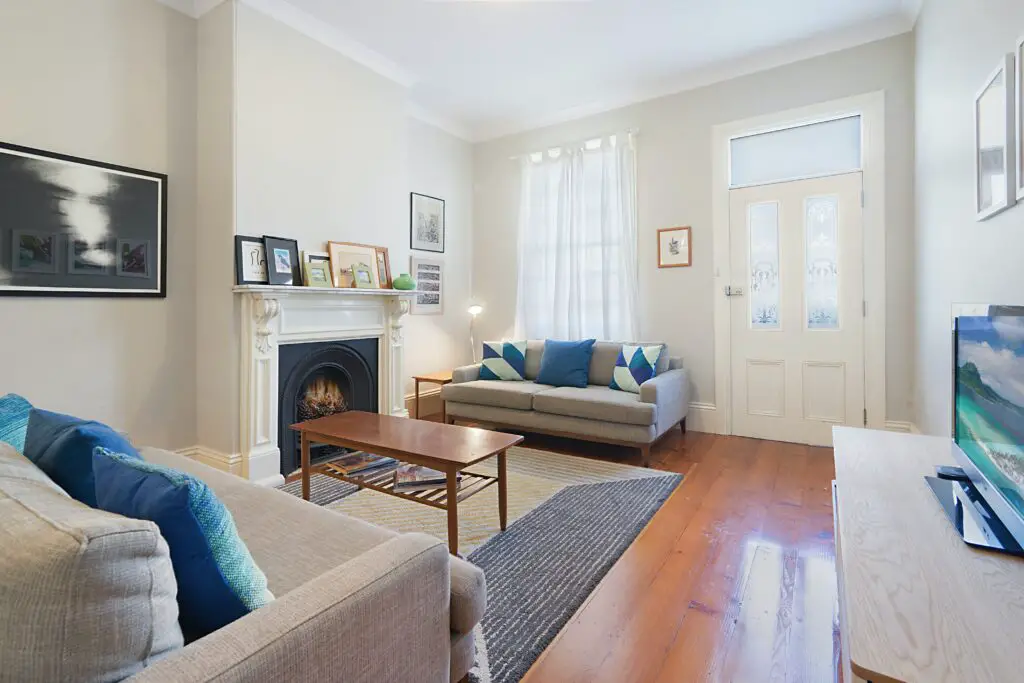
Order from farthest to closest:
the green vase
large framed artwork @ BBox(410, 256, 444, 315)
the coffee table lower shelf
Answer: large framed artwork @ BBox(410, 256, 444, 315) → the green vase → the coffee table lower shelf

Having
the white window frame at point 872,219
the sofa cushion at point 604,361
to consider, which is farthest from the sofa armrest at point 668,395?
the white window frame at point 872,219

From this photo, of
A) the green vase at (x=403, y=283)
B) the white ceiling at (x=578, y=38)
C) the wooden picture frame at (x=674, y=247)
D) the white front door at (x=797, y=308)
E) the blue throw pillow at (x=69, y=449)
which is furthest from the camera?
the wooden picture frame at (x=674, y=247)

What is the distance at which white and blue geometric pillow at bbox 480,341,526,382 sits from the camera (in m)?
4.44

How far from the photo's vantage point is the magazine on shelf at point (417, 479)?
8.21ft

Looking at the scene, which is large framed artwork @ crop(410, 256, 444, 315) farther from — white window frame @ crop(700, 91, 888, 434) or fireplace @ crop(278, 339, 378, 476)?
white window frame @ crop(700, 91, 888, 434)

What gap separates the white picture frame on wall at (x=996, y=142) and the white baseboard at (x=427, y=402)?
4058mm

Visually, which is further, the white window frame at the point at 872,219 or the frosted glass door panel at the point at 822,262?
the frosted glass door panel at the point at 822,262

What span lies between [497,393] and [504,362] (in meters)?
0.56

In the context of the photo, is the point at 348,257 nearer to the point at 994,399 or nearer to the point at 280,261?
the point at 280,261

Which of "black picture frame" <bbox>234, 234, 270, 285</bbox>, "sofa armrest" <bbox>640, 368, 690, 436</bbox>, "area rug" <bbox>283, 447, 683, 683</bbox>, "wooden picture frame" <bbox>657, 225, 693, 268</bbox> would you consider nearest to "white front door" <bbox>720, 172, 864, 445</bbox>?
"wooden picture frame" <bbox>657, 225, 693, 268</bbox>

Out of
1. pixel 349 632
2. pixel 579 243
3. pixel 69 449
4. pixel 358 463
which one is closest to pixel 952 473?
pixel 349 632

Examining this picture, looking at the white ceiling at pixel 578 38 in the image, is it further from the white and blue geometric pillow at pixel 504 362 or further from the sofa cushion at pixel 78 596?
the sofa cushion at pixel 78 596

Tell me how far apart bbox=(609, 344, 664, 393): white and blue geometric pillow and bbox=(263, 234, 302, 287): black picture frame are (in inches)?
97.5

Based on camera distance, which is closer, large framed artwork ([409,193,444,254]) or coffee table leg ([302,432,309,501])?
coffee table leg ([302,432,309,501])
